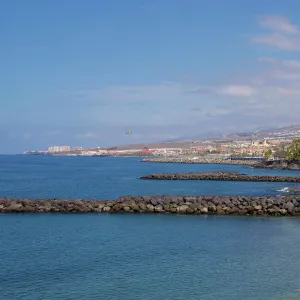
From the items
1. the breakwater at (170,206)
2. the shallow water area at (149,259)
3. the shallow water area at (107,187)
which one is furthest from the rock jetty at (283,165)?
the shallow water area at (149,259)

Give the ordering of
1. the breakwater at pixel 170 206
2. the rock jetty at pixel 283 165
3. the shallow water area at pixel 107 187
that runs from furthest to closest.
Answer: the rock jetty at pixel 283 165 < the shallow water area at pixel 107 187 < the breakwater at pixel 170 206

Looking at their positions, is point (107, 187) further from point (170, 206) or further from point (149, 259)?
point (149, 259)

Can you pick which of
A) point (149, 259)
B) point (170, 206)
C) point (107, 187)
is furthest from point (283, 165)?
point (149, 259)

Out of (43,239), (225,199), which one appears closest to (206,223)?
(225,199)

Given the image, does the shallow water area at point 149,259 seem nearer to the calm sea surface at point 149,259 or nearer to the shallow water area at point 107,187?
the calm sea surface at point 149,259

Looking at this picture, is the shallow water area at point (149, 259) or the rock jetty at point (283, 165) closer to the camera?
the shallow water area at point (149, 259)

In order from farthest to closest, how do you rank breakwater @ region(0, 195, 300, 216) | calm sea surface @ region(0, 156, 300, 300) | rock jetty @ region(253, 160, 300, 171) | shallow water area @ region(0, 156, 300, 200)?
rock jetty @ region(253, 160, 300, 171)
shallow water area @ region(0, 156, 300, 200)
breakwater @ region(0, 195, 300, 216)
calm sea surface @ region(0, 156, 300, 300)

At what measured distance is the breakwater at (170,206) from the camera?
22.6m

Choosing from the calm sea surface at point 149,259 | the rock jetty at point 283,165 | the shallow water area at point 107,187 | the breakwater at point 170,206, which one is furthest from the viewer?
the rock jetty at point 283,165

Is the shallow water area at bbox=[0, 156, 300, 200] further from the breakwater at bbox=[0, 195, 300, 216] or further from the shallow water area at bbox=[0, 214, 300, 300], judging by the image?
the shallow water area at bbox=[0, 214, 300, 300]

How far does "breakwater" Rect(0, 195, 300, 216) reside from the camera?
22.6 metres

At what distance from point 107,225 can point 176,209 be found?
4.56 m

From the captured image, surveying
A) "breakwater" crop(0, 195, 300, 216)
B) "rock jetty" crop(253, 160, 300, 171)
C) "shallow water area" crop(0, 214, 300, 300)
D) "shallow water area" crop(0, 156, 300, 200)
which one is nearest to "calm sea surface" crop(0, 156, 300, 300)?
"shallow water area" crop(0, 214, 300, 300)

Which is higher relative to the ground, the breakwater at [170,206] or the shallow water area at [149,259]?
the breakwater at [170,206]
